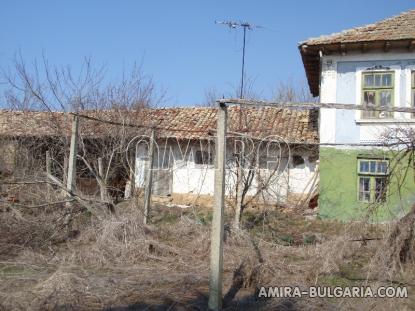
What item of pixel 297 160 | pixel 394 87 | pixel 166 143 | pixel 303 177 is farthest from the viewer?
pixel 297 160

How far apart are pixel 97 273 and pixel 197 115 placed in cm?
1133

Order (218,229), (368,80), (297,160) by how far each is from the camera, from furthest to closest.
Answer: (297,160)
(368,80)
(218,229)

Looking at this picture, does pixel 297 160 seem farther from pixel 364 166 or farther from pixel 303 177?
pixel 364 166

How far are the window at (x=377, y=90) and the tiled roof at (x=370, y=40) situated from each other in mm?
740

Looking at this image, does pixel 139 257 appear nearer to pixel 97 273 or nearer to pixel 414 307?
pixel 97 273

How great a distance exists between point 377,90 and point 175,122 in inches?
287

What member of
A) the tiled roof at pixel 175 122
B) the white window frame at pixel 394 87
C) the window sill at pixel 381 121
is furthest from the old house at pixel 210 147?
the white window frame at pixel 394 87

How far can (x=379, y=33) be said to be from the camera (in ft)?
39.9

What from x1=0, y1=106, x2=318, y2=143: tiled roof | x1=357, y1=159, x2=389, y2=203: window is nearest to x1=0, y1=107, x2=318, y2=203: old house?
x1=0, y1=106, x2=318, y2=143: tiled roof

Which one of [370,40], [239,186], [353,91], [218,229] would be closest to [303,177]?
[353,91]

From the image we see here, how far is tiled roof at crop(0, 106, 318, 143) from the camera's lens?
13.1m

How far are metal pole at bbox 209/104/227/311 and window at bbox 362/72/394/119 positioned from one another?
8.87 meters

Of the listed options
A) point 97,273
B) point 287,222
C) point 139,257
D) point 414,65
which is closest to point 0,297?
point 97,273

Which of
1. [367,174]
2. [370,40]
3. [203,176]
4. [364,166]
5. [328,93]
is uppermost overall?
[370,40]
